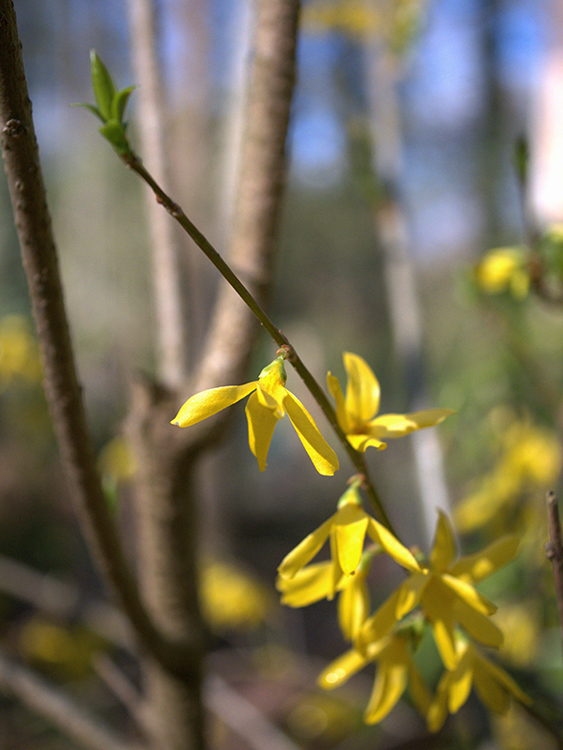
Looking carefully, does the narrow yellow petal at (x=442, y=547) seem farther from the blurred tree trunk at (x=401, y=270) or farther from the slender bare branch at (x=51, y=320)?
the blurred tree trunk at (x=401, y=270)

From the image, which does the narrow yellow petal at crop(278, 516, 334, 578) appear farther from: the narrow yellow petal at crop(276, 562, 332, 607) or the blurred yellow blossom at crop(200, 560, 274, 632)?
the blurred yellow blossom at crop(200, 560, 274, 632)

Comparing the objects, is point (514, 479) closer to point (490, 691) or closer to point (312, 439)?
point (490, 691)

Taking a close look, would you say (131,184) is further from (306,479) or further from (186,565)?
(186,565)

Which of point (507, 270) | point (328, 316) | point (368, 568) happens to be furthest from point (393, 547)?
point (328, 316)

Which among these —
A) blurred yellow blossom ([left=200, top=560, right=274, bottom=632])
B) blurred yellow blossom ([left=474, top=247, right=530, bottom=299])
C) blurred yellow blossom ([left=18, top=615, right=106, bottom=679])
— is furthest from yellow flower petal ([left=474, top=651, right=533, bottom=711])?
blurred yellow blossom ([left=18, top=615, right=106, bottom=679])

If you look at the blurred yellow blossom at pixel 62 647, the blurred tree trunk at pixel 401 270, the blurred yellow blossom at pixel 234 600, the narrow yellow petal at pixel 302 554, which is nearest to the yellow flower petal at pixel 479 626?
the narrow yellow petal at pixel 302 554

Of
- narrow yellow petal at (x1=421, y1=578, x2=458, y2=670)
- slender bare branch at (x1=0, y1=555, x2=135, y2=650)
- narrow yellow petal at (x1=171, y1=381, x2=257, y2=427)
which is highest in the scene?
narrow yellow petal at (x1=171, y1=381, x2=257, y2=427)
